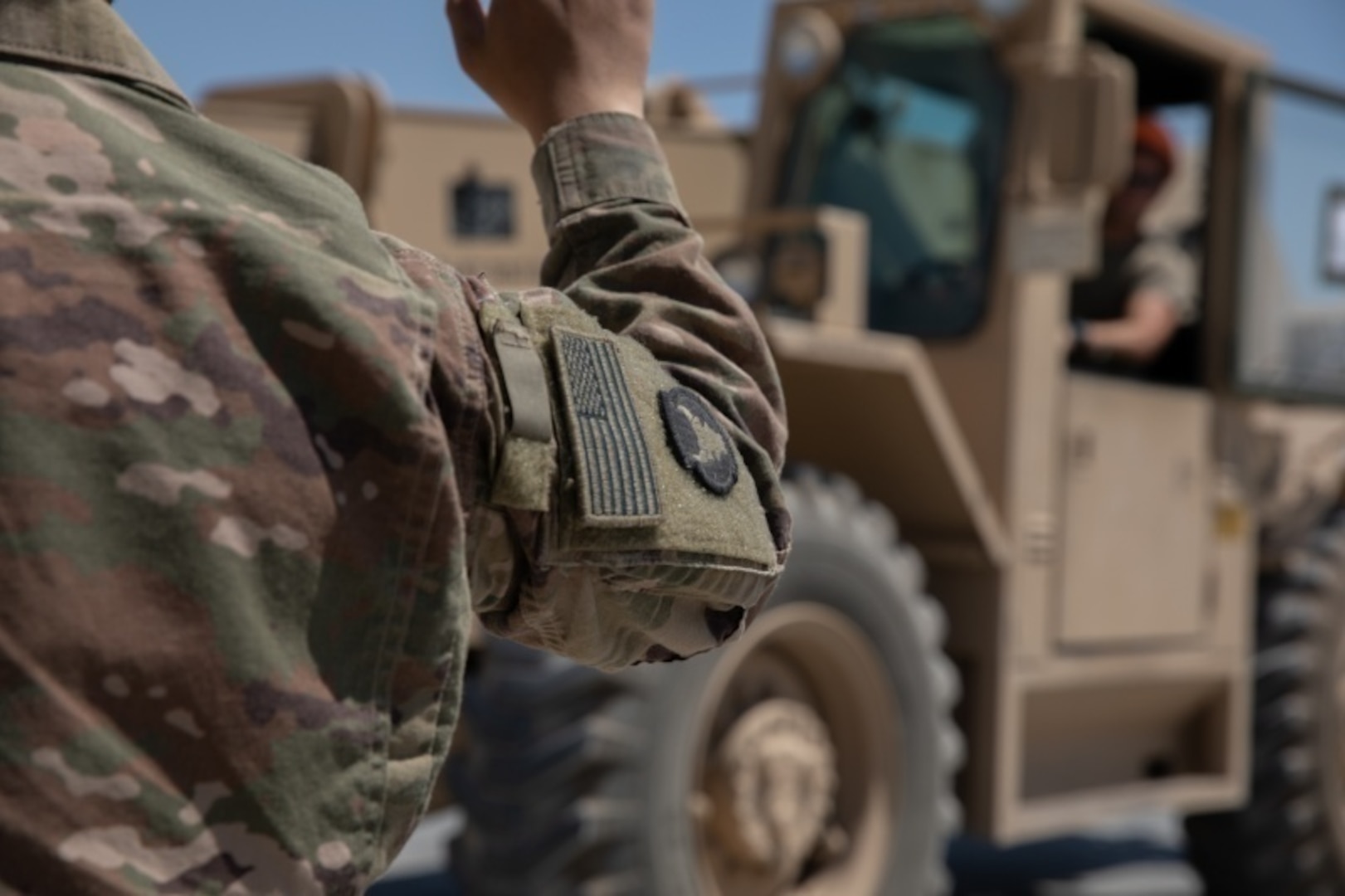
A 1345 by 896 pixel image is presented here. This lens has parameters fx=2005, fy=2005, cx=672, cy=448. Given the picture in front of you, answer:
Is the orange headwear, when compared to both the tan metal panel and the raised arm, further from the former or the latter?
the raised arm

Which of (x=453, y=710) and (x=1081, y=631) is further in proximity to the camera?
(x=1081, y=631)

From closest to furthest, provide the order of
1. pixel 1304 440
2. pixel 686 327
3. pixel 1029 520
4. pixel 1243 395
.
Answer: pixel 686 327, pixel 1029 520, pixel 1243 395, pixel 1304 440

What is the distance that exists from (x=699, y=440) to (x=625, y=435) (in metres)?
0.05

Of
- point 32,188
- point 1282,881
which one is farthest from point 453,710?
point 1282,881

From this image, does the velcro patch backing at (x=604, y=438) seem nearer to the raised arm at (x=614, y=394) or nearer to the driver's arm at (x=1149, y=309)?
the raised arm at (x=614, y=394)

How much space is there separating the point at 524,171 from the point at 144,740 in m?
4.79

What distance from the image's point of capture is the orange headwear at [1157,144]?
523 centimetres

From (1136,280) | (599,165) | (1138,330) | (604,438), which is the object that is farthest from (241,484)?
(1136,280)

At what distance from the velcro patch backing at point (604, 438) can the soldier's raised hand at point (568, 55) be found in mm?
202

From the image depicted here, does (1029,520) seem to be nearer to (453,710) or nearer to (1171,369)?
(1171,369)

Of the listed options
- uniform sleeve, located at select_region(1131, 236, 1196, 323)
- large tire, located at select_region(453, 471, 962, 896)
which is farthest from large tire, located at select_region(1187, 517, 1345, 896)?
large tire, located at select_region(453, 471, 962, 896)

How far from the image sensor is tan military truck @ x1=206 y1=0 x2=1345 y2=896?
12.8 feet

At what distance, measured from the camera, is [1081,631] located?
4.78 meters

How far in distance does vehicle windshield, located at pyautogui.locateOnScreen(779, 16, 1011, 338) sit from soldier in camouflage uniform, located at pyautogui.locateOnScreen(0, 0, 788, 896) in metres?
3.78
